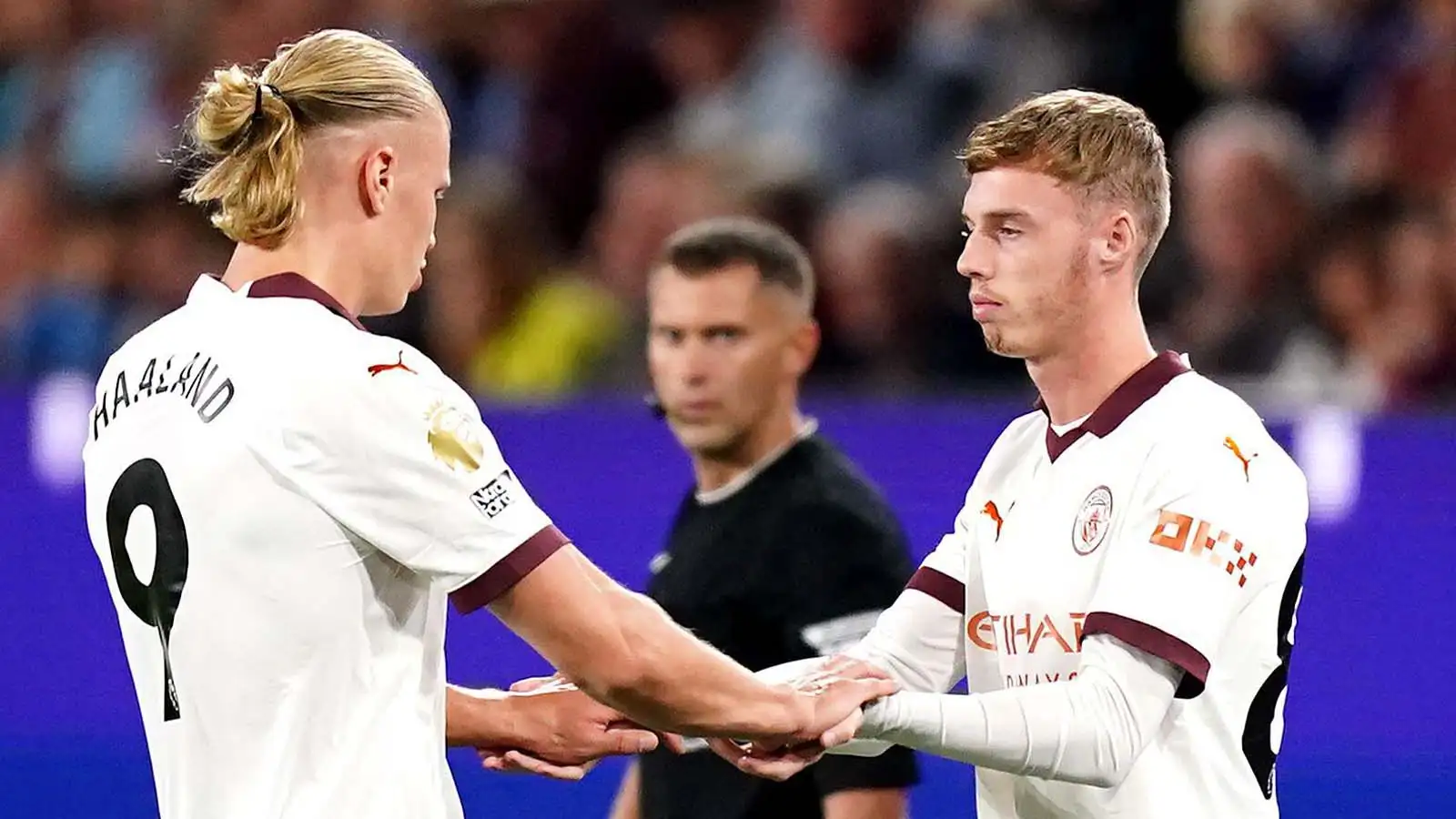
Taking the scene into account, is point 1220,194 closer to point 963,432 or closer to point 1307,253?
point 1307,253

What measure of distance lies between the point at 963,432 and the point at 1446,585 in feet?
4.09

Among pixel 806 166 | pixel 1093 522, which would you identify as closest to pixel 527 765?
pixel 1093 522

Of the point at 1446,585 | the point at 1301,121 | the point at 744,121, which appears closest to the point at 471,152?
the point at 744,121

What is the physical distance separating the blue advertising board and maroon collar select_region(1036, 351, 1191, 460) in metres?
2.25

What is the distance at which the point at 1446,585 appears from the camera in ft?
17.0

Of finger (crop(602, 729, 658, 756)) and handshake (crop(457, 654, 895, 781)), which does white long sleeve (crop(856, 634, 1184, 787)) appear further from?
finger (crop(602, 729, 658, 756))

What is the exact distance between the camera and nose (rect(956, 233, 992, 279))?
3137mm

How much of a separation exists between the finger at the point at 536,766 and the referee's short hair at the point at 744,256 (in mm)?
1450

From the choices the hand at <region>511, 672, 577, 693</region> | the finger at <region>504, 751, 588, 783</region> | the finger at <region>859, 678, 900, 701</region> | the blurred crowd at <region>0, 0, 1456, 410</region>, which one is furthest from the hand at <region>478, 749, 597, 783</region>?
the blurred crowd at <region>0, 0, 1456, 410</region>

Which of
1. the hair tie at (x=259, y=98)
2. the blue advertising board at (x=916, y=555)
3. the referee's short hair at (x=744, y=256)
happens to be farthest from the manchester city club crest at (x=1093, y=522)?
the blue advertising board at (x=916, y=555)

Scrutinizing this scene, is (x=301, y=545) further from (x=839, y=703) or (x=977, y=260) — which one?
(x=977, y=260)

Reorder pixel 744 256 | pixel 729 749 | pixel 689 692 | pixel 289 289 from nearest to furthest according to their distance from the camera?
pixel 289 289 < pixel 689 692 < pixel 729 749 < pixel 744 256

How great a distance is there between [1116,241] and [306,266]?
44.9 inches

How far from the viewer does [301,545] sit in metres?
2.73
